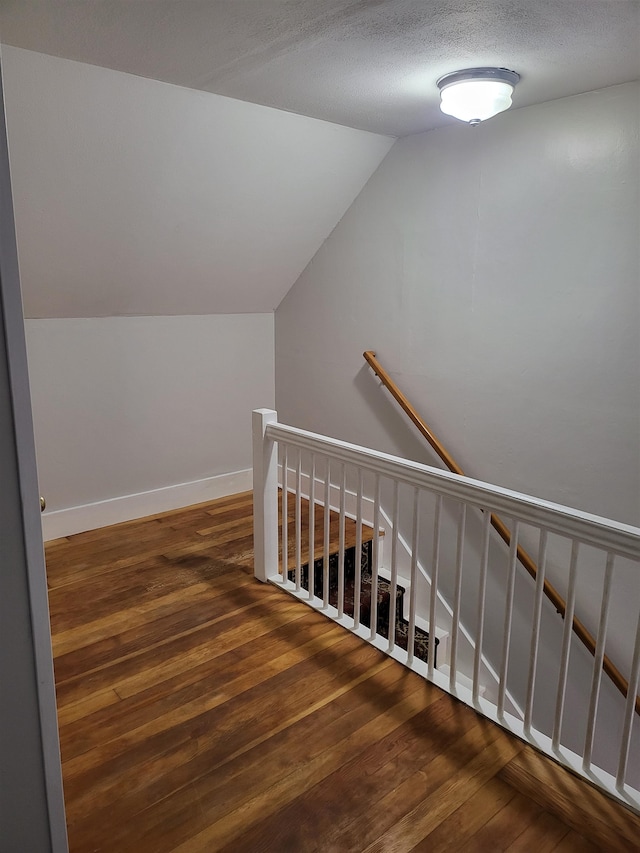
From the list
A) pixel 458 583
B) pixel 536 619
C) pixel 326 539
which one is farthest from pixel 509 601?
pixel 326 539

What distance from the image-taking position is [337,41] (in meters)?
2.03

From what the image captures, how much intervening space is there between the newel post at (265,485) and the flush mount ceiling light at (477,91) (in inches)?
58.3

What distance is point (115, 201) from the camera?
291 cm

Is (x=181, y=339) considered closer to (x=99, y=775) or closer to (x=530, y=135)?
(x=530, y=135)

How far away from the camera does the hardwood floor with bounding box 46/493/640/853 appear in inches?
69.2

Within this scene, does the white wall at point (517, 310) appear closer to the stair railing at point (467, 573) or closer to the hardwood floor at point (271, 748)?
the stair railing at point (467, 573)

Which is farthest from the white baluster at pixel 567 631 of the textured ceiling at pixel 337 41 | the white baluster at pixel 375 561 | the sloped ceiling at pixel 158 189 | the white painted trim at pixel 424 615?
the sloped ceiling at pixel 158 189

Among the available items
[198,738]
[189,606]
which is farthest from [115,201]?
[198,738]

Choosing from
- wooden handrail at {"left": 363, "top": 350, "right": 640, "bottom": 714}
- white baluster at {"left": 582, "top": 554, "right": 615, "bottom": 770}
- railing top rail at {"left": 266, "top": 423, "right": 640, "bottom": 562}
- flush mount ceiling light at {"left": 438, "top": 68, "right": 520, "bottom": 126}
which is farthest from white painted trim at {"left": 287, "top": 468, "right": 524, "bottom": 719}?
flush mount ceiling light at {"left": 438, "top": 68, "right": 520, "bottom": 126}

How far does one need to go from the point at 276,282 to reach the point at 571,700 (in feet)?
9.37

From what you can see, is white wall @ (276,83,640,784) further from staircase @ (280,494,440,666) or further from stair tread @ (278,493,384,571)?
stair tread @ (278,493,384,571)

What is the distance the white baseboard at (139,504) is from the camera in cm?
366

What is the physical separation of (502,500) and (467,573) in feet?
4.85

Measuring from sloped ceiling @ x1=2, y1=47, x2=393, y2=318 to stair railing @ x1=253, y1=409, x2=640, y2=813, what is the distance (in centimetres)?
108
